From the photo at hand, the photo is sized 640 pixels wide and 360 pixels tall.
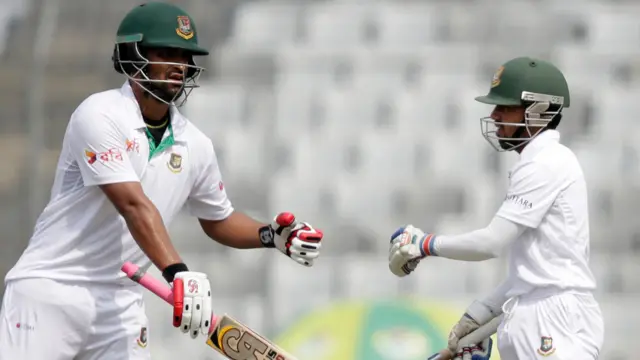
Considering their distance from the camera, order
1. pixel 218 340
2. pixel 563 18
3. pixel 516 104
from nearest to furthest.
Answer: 1. pixel 218 340
2. pixel 516 104
3. pixel 563 18

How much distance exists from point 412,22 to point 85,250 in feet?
26.5

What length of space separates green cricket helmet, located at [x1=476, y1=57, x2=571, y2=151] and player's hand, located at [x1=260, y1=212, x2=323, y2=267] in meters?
0.69

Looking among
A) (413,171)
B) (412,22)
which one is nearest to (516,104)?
(413,171)

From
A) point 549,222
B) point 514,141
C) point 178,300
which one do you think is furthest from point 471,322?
point 178,300

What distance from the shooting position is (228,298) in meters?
9.77

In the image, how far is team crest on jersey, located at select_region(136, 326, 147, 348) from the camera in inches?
143

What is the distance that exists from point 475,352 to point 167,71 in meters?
1.34

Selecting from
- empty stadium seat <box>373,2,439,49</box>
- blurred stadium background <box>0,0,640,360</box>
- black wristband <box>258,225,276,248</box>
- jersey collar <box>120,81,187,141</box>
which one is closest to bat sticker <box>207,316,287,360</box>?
Answer: black wristband <box>258,225,276,248</box>

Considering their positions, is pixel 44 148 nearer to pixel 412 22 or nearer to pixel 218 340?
pixel 412 22

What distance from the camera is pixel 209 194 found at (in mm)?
3949

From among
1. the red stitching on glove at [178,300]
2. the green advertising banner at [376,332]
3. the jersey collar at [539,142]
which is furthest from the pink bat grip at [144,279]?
the green advertising banner at [376,332]

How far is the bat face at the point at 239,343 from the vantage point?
352 centimetres

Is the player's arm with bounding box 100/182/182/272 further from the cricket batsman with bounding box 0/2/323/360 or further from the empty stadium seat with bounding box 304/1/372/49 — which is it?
the empty stadium seat with bounding box 304/1/372/49

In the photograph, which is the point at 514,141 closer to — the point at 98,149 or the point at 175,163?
the point at 175,163
